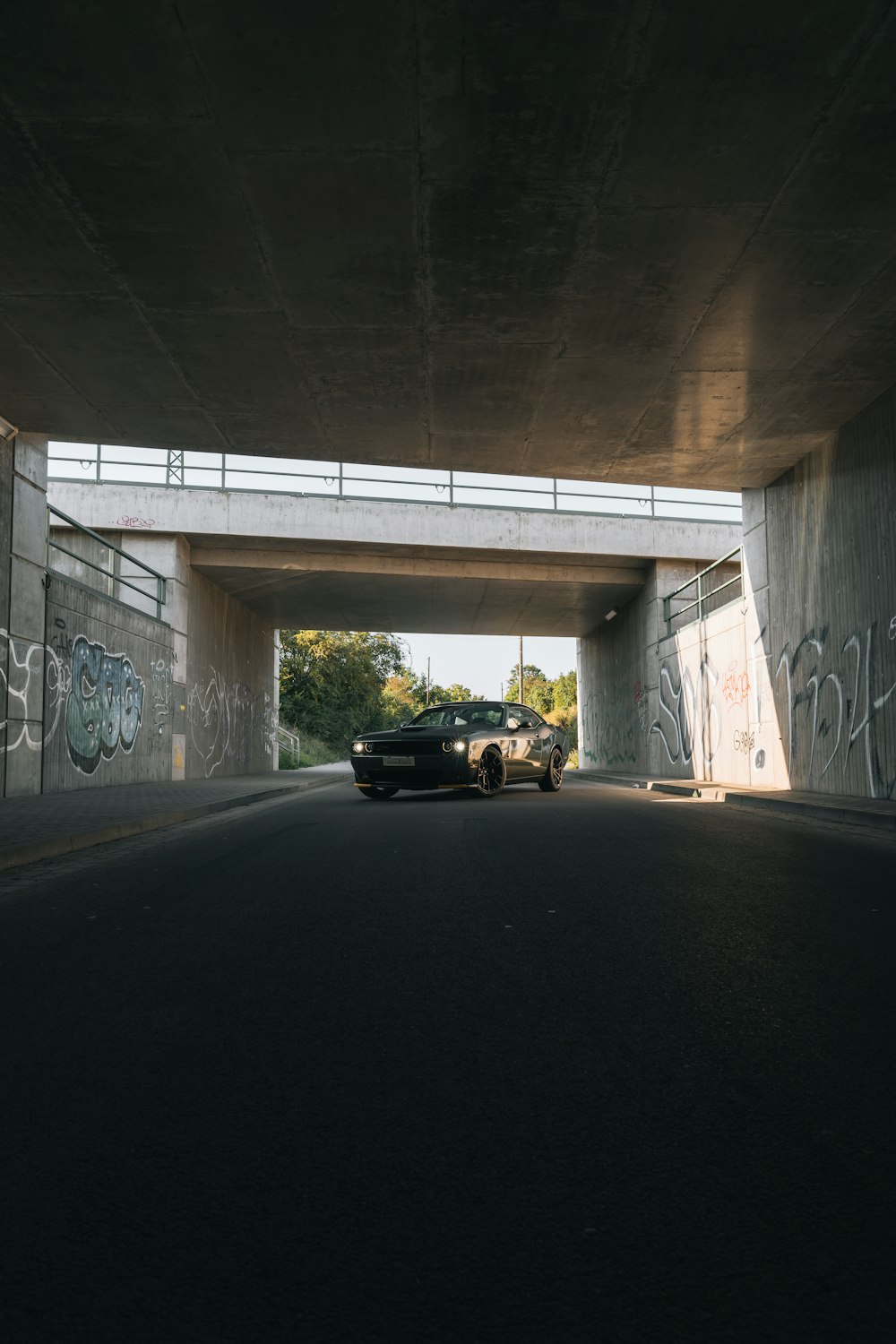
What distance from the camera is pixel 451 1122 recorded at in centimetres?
264

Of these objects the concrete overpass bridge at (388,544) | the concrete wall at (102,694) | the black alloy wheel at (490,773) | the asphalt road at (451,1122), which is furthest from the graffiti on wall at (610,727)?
the asphalt road at (451,1122)

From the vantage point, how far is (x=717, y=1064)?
306 centimetres

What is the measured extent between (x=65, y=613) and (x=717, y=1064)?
14.8 metres

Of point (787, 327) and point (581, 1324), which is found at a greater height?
point (787, 327)

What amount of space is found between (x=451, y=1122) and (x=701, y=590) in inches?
818

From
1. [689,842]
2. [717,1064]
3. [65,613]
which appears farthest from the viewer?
[65,613]

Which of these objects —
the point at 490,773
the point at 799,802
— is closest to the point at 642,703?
the point at 490,773

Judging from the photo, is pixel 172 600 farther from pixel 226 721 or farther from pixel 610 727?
pixel 610 727

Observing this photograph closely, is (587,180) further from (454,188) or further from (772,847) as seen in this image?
(772,847)

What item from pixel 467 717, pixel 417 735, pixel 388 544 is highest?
pixel 388 544

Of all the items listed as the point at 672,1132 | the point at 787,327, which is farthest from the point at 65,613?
the point at 672,1132

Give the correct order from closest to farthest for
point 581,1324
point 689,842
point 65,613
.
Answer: point 581,1324 → point 689,842 → point 65,613

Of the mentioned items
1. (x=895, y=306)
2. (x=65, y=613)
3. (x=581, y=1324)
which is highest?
(x=895, y=306)

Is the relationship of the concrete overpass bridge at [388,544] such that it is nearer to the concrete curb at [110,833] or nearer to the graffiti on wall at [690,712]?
the graffiti on wall at [690,712]
